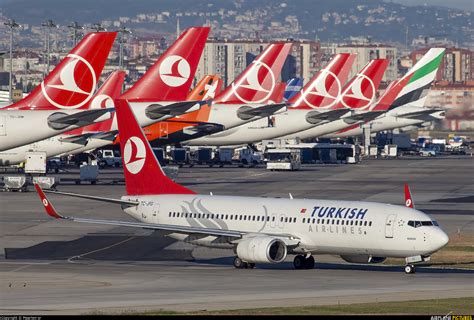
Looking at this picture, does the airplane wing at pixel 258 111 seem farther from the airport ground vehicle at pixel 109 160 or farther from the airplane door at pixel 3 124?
the airplane door at pixel 3 124

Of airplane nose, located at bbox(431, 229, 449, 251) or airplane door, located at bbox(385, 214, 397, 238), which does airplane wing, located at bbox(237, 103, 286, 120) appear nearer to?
airplane door, located at bbox(385, 214, 397, 238)

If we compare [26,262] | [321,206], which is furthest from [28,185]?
[321,206]

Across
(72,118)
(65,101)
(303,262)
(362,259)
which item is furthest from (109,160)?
(362,259)

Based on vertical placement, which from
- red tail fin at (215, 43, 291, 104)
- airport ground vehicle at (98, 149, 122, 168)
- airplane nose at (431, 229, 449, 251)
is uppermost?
red tail fin at (215, 43, 291, 104)

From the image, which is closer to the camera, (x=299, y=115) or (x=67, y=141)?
(x=67, y=141)

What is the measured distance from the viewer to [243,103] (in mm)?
135250

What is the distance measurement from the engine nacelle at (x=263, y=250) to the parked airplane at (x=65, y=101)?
115 ft

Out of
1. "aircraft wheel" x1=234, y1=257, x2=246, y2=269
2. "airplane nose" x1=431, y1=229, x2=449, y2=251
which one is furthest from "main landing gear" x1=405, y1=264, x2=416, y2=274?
"aircraft wheel" x1=234, y1=257, x2=246, y2=269

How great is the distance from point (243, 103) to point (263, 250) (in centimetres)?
7861

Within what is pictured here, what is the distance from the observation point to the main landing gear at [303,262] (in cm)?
5975

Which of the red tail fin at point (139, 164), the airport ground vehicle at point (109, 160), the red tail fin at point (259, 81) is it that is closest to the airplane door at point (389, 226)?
the red tail fin at point (139, 164)

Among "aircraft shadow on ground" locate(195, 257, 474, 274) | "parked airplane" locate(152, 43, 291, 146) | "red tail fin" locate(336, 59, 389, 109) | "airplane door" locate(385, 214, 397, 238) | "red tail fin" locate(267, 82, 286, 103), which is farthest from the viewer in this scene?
"red tail fin" locate(336, 59, 389, 109)

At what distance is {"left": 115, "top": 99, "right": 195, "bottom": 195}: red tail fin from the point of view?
208 feet

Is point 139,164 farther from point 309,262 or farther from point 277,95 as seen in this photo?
point 277,95
